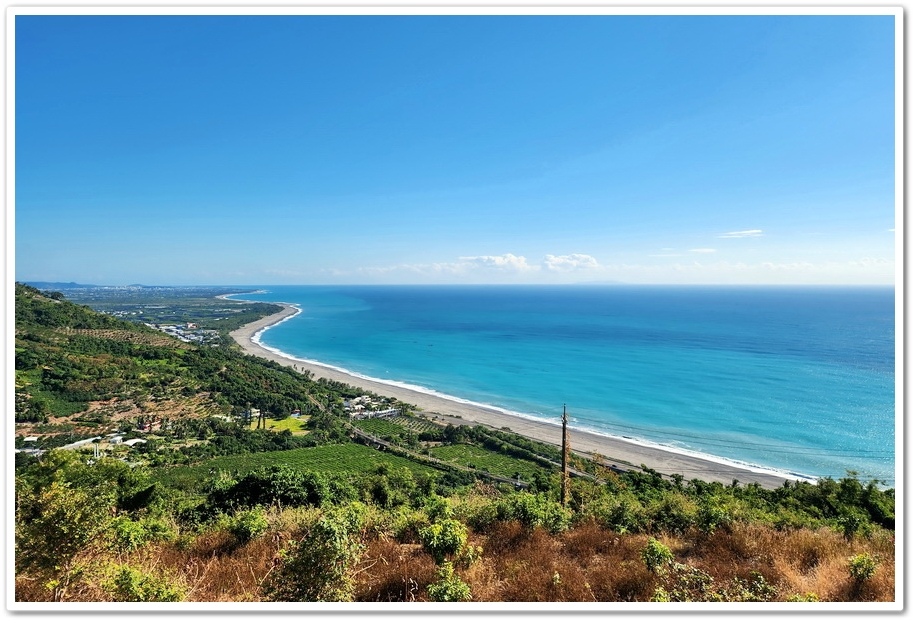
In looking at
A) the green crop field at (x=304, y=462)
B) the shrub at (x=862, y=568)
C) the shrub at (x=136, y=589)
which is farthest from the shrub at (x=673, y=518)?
the green crop field at (x=304, y=462)

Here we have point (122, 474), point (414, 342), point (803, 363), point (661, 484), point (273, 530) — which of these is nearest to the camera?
point (273, 530)

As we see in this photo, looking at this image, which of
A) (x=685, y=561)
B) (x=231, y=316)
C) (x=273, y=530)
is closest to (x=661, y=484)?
(x=685, y=561)

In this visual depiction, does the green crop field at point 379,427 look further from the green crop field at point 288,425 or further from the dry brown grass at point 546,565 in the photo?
the dry brown grass at point 546,565

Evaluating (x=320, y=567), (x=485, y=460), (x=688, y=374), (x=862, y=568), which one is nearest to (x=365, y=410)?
(x=485, y=460)
